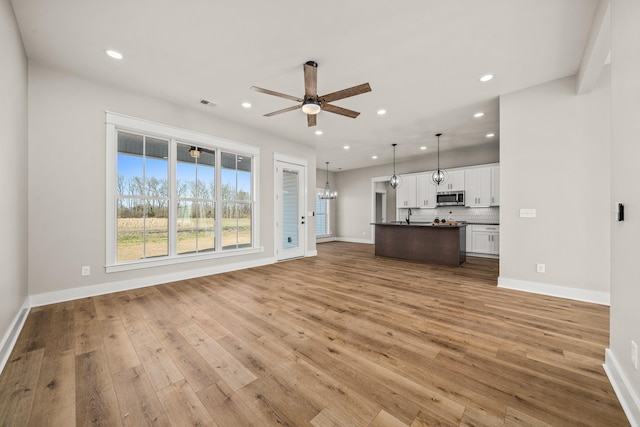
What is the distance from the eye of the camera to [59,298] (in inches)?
125

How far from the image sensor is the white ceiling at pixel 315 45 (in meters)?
2.28

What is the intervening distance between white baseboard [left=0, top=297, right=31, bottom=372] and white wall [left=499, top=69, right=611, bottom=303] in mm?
5496

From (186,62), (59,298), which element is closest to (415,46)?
(186,62)

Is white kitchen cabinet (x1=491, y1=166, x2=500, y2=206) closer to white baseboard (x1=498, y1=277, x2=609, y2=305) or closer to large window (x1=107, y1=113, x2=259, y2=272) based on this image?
white baseboard (x1=498, y1=277, x2=609, y2=305)

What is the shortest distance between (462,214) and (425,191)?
1.24m

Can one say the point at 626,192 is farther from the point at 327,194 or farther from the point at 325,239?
the point at 325,239

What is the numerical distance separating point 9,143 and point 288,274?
3709 mm

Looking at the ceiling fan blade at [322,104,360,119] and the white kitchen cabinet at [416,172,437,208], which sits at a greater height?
the ceiling fan blade at [322,104,360,119]

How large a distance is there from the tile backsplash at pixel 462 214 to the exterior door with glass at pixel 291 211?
12.7 ft

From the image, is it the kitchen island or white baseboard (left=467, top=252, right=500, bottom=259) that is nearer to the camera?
the kitchen island

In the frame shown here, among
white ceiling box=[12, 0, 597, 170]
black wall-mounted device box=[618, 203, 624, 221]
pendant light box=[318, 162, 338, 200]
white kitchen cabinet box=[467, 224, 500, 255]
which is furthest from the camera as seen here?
pendant light box=[318, 162, 338, 200]

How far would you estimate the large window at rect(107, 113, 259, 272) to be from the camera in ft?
12.1

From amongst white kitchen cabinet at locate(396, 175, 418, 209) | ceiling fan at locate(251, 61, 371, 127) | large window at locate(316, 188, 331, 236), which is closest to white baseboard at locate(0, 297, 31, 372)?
ceiling fan at locate(251, 61, 371, 127)

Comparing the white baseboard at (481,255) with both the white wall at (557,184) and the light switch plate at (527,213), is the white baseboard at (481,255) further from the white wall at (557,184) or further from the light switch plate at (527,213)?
the light switch plate at (527,213)
